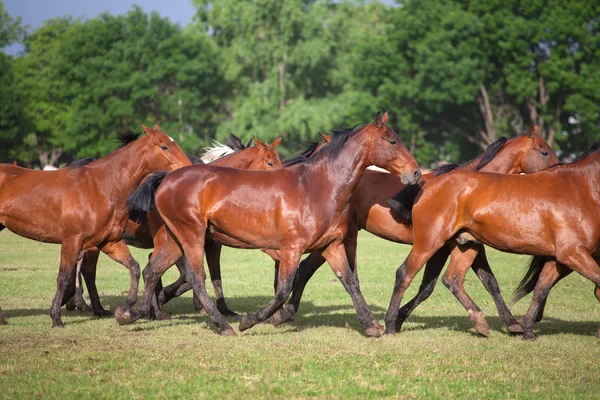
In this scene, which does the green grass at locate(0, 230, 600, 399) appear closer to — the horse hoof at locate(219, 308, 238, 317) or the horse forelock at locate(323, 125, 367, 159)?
the horse hoof at locate(219, 308, 238, 317)

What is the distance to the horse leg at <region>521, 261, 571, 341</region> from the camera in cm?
986

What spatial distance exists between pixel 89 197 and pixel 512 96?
138ft

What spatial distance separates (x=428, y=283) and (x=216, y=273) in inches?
119

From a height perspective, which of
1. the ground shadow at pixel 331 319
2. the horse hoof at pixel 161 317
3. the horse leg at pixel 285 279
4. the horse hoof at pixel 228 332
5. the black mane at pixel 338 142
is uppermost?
the black mane at pixel 338 142

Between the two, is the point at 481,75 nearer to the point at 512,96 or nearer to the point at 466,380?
the point at 512,96

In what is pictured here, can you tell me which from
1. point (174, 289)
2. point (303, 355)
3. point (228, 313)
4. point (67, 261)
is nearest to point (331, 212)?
point (303, 355)

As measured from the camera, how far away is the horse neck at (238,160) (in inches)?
485

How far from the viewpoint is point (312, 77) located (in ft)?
192

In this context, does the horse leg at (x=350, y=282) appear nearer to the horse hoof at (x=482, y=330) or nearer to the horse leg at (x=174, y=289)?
the horse hoof at (x=482, y=330)

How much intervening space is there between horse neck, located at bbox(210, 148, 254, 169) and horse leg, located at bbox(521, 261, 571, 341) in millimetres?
4524

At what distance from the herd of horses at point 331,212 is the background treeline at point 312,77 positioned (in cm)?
3650

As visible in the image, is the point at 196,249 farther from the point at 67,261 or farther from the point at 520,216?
the point at 520,216

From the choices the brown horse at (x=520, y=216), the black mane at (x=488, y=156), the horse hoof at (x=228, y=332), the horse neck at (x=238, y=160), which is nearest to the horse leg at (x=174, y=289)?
the horse neck at (x=238, y=160)

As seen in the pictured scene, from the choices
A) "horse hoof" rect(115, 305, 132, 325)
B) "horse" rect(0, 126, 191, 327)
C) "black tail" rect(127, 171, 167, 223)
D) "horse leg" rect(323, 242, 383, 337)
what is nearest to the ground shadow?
"horse hoof" rect(115, 305, 132, 325)
